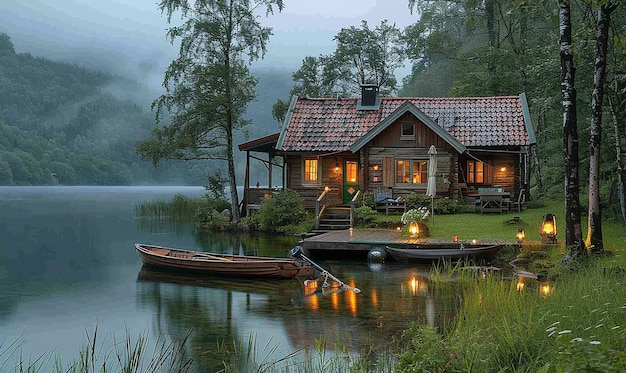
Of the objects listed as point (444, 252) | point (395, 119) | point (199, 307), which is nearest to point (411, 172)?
point (395, 119)

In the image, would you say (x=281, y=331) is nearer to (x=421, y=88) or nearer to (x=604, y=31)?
(x=604, y=31)

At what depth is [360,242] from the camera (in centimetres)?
2025

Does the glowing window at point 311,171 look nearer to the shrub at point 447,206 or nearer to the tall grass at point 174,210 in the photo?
the shrub at point 447,206

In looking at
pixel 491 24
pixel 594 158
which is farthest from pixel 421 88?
pixel 594 158

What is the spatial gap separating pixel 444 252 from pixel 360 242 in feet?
10.1

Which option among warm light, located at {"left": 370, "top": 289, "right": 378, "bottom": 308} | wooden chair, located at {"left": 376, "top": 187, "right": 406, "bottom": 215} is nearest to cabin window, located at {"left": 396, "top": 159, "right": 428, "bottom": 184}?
wooden chair, located at {"left": 376, "top": 187, "right": 406, "bottom": 215}

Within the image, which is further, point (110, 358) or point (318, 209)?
point (318, 209)

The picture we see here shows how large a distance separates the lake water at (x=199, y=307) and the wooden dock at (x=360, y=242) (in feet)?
1.96

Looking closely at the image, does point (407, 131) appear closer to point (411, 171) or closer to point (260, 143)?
point (411, 171)

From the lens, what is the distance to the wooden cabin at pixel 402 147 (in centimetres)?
2872

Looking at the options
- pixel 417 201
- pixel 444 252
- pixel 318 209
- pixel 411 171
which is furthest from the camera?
pixel 411 171

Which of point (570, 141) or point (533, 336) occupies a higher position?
point (570, 141)

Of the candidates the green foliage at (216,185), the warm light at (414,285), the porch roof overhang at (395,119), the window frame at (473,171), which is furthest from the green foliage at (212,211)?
the warm light at (414,285)

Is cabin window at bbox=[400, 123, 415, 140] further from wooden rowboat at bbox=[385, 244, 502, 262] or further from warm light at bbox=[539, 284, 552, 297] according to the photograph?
warm light at bbox=[539, 284, 552, 297]
